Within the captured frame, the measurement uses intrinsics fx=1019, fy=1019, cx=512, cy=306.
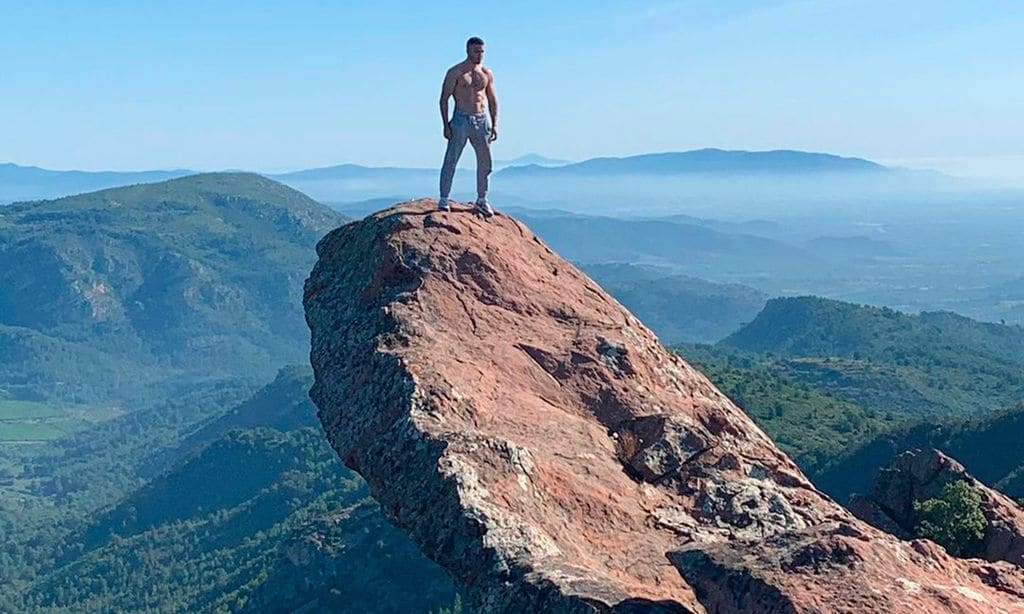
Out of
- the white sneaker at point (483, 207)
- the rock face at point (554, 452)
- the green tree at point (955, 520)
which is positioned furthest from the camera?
the white sneaker at point (483, 207)

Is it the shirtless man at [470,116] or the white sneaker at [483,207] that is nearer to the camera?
the shirtless man at [470,116]

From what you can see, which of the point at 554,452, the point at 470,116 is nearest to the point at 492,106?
the point at 470,116

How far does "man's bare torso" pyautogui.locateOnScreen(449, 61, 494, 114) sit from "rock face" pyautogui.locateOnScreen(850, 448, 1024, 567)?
1268 cm

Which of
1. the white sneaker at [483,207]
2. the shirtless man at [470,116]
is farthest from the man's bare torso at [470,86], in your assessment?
the white sneaker at [483,207]

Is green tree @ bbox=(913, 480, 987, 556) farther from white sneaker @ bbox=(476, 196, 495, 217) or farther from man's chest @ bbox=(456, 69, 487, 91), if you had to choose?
man's chest @ bbox=(456, 69, 487, 91)

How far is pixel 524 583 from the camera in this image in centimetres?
1355

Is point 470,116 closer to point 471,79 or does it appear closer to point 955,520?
point 471,79

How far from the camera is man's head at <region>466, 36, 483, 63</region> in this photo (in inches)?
903

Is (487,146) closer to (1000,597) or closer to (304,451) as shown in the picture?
(1000,597)

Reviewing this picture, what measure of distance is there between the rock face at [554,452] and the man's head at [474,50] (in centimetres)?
369

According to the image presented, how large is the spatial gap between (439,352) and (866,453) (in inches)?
3417

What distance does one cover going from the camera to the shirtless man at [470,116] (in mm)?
23312

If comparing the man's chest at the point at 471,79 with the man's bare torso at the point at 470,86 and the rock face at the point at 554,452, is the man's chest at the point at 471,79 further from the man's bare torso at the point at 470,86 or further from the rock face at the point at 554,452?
the rock face at the point at 554,452

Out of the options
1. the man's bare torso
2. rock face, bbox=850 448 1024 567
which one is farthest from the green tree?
the man's bare torso
